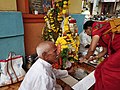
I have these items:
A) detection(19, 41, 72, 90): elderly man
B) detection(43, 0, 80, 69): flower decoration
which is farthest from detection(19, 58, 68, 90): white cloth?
detection(43, 0, 80, 69): flower decoration

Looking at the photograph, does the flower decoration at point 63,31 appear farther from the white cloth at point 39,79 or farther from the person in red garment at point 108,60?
the white cloth at point 39,79

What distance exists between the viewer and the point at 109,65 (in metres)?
1.05

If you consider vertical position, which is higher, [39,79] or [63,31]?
[63,31]

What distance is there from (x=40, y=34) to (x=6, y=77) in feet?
2.94

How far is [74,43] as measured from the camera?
184cm

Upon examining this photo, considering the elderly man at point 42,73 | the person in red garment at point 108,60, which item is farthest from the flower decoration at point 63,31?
the elderly man at point 42,73

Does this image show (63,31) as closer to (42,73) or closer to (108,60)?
(108,60)

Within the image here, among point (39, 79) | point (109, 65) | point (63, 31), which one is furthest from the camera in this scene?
point (63, 31)

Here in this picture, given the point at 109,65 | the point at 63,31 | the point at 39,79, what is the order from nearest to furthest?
1. the point at 39,79
2. the point at 109,65
3. the point at 63,31

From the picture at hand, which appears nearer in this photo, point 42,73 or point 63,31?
point 42,73

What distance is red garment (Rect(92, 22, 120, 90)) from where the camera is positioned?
1.02 metres

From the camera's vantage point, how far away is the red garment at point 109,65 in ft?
3.34

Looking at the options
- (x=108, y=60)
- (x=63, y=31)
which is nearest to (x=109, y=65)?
(x=108, y=60)

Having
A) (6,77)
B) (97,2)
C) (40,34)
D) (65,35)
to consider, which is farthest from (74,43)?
(97,2)
